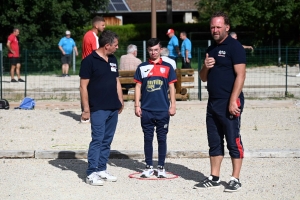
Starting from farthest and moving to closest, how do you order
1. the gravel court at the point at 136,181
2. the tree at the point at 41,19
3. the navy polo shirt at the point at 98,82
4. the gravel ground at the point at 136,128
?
the tree at the point at 41,19 < the gravel ground at the point at 136,128 < the navy polo shirt at the point at 98,82 < the gravel court at the point at 136,181

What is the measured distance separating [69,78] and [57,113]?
858 cm

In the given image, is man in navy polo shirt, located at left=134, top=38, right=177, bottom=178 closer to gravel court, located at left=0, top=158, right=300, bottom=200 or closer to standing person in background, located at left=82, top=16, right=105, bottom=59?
gravel court, located at left=0, top=158, right=300, bottom=200

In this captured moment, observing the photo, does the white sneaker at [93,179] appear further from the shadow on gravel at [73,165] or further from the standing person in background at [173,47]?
the standing person in background at [173,47]

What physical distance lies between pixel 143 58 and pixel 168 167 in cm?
1487

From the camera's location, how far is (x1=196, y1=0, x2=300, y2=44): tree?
3161 cm

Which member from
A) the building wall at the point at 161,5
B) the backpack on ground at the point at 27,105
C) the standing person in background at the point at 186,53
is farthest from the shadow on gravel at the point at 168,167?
the building wall at the point at 161,5

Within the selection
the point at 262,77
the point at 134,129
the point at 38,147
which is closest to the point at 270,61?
the point at 262,77

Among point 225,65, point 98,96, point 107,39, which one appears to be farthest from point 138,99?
point 225,65

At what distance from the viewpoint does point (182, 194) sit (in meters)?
7.89

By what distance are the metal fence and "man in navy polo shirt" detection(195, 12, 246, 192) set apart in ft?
31.9

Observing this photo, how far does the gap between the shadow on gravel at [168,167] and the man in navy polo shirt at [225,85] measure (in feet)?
2.60

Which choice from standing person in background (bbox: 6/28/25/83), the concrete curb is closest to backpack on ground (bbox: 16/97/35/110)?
the concrete curb

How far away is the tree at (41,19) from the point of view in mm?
29656

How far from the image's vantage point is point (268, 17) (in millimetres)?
31750
